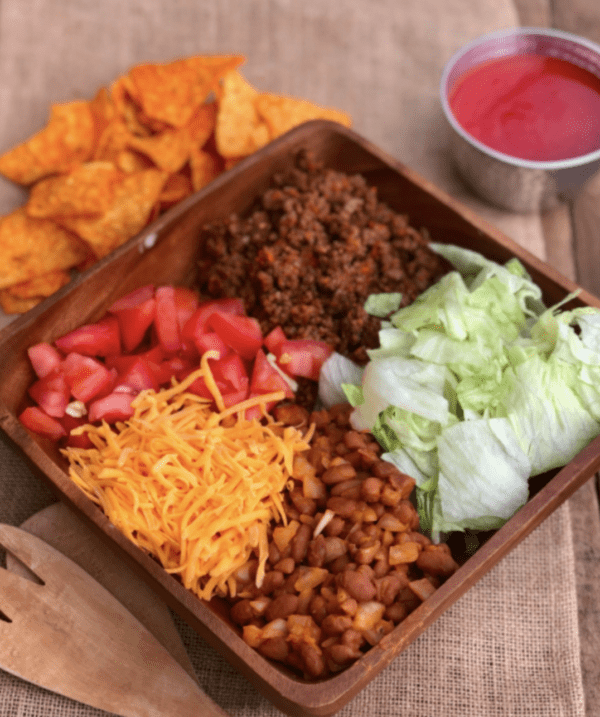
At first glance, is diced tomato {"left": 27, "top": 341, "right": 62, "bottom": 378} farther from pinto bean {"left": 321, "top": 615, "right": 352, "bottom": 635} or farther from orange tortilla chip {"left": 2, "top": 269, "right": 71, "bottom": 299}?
pinto bean {"left": 321, "top": 615, "right": 352, "bottom": 635}

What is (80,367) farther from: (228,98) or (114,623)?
(228,98)

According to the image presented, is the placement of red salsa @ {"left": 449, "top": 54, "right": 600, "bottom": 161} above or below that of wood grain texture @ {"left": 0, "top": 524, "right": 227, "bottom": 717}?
above

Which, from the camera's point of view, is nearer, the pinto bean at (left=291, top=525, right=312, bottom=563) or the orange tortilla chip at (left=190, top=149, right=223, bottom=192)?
the pinto bean at (left=291, top=525, right=312, bottom=563)

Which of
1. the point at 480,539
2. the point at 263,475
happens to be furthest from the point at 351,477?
the point at 480,539

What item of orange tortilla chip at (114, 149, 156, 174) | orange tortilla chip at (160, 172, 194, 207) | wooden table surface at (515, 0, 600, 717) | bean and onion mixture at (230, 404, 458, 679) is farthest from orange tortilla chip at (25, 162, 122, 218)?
wooden table surface at (515, 0, 600, 717)

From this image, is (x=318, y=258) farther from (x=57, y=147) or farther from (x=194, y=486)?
(x=57, y=147)

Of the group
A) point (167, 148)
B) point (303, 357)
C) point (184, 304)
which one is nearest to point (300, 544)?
point (303, 357)

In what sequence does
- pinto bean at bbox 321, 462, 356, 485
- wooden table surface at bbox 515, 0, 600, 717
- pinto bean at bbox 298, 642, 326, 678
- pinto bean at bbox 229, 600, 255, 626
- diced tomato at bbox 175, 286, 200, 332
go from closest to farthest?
1. pinto bean at bbox 298, 642, 326, 678
2. pinto bean at bbox 229, 600, 255, 626
3. pinto bean at bbox 321, 462, 356, 485
4. wooden table surface at bbox 515, 0, 600, 717
5. diced tomato at bbox 175, 286, 200, 332
